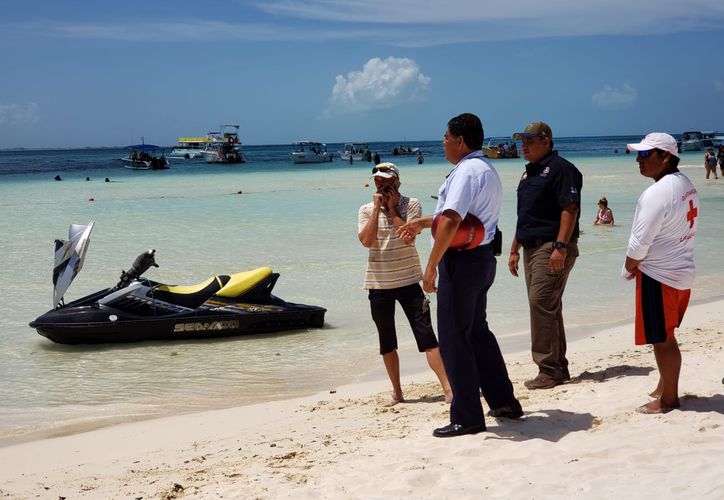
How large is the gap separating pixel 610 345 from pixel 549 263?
95.9 inches

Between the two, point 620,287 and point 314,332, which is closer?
point 314,332

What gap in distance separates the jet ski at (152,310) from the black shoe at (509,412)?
4.37 meters

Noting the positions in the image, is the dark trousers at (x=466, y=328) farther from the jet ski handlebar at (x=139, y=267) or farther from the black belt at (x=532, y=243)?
the jet ski handlebar at (x=139, y=267)

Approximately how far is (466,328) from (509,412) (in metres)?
0.69

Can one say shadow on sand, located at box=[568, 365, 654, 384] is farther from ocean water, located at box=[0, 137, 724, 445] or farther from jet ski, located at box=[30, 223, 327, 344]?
jet ski, located at box=[30, 223, 327, 344]

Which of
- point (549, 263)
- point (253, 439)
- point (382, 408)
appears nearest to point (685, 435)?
point (549, 263)

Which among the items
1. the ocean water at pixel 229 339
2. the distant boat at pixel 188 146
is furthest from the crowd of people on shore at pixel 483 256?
the distant boat at pixel 188 146

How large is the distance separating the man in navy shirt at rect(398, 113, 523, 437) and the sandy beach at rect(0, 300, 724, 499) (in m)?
0.28

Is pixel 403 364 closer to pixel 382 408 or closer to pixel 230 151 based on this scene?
pixel 382 408

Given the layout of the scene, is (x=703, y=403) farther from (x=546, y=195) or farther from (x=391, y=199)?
(x=391, y=199)

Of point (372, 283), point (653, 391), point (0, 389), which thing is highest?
point (372, 283)

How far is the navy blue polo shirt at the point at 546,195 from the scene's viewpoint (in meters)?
5.37

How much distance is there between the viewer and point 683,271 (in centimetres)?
439

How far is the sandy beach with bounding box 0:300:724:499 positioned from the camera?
12.3ft
